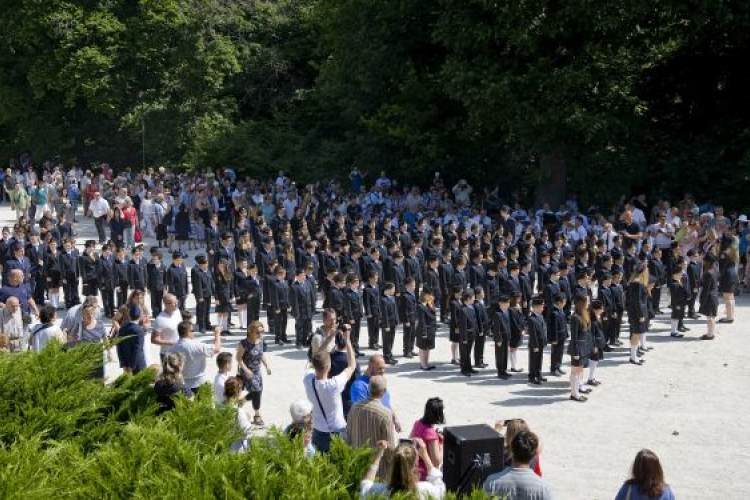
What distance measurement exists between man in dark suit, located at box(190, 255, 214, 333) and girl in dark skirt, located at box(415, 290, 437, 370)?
13.5 ft

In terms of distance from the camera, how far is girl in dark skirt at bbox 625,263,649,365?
16641 millimetres

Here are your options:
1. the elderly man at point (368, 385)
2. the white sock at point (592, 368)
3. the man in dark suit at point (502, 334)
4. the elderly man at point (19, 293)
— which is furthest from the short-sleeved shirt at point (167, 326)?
the white sock at point (592, 368)

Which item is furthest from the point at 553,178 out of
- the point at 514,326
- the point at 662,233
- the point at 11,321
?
the point at 11,321

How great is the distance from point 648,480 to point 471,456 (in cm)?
158

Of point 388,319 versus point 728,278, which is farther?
point 728,278

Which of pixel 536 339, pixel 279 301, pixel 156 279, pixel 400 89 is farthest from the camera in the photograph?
pixel 400 89

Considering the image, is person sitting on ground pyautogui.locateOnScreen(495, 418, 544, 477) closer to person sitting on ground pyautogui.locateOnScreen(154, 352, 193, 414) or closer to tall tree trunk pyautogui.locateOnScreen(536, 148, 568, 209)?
person sitting on ground pyautogui.locateOnScreen(154, 352, 193, 414)

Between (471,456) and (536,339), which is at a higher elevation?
(536,339)

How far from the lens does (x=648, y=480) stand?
283 inches

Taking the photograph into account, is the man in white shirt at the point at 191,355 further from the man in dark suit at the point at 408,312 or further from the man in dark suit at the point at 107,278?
the man in dark suit at the point at 107,278

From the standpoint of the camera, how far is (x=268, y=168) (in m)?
35.8

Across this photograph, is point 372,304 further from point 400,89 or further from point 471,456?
point 400,89

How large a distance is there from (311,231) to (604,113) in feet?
25.3

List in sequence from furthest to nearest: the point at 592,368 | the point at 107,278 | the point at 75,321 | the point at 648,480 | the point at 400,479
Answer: the point at 107,278 < the point at 592,368 < the point at 75,321 < the point at 648,480 < the point at 400,479
